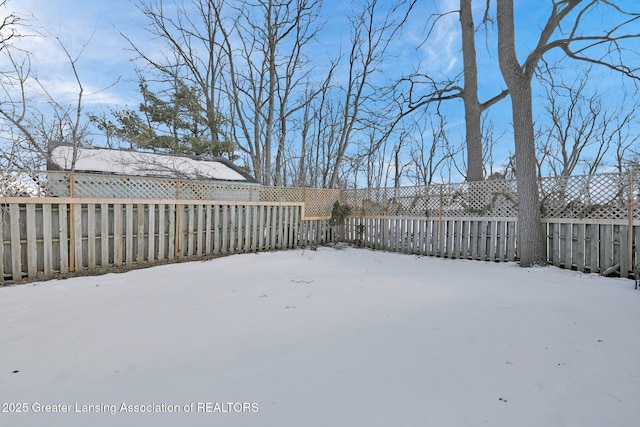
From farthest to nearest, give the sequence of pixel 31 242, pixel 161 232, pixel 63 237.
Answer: pixel 161 232 < pixel 63 237 < pixel 31 242

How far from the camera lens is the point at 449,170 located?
17.4 metres

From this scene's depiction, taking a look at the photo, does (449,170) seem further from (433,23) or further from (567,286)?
(567,286)

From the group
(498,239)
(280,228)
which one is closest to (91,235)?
(280,228)

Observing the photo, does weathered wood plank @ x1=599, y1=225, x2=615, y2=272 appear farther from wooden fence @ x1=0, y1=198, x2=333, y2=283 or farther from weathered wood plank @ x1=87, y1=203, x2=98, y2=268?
weathered wood plank @ x1=87, y1=203, x2=98, y2=268

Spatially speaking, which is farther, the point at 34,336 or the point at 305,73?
the point at 305,73

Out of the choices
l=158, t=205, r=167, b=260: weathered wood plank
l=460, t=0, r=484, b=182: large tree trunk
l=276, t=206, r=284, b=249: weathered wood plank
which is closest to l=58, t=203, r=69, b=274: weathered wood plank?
l=158, t=205, r=167, b=260: weathered wood plank

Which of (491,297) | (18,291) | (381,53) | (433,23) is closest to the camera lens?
(491,297)

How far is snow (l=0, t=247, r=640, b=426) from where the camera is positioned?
4.25ft

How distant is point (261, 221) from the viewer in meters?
6.56

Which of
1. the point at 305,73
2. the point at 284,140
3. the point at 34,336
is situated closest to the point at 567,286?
the point at 34,336

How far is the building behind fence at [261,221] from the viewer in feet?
13.2

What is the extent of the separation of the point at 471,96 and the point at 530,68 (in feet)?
6.18

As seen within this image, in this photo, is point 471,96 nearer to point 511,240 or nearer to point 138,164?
point 511,240

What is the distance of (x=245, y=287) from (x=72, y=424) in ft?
7.45
